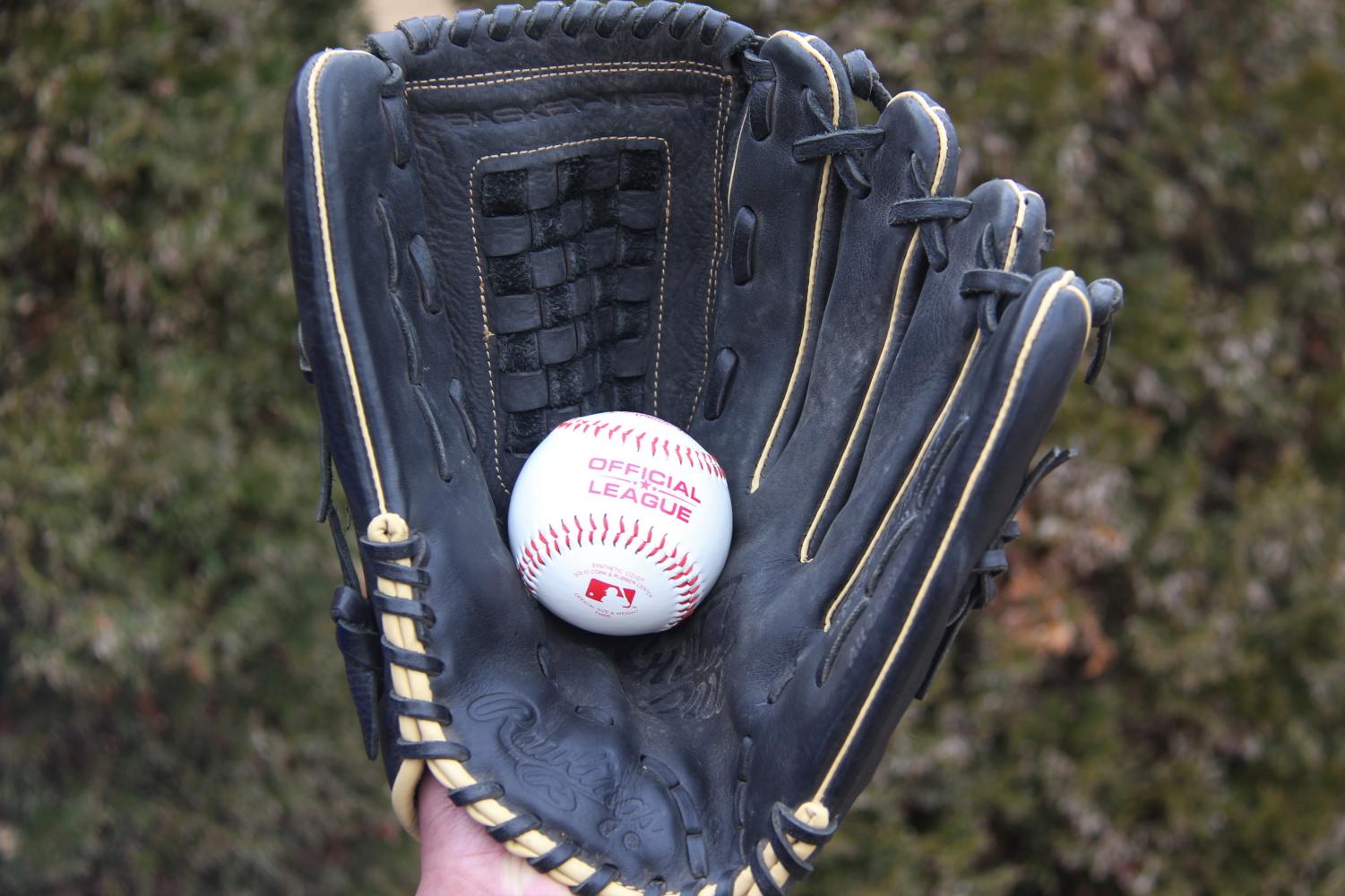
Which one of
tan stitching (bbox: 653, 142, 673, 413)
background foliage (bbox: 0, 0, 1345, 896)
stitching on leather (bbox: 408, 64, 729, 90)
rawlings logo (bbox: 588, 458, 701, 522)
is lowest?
background foliage (bbox: 0, 0, 1345, 896)

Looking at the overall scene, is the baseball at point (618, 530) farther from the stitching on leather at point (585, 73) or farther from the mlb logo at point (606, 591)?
the stitching on leather at point (585, 73)

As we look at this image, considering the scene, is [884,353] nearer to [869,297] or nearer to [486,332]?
[869,297]

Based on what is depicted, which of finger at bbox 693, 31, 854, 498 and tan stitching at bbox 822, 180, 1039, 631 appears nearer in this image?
tan stitching at bbox 822, 180, 1039, 631

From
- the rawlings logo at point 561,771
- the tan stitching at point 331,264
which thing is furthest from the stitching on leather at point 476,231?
the rawlings logo at point 561,771

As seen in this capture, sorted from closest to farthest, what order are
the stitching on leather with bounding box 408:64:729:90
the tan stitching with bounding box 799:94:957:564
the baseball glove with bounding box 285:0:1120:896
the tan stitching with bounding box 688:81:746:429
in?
the baseball glove with bounding box 285:0:1120:896 < the tan stitching with bounding box 799:94:957:564 < the stitching on leather with bounding box 408:64:729:90 < the tan stitching with bounding box 688:81:746:429

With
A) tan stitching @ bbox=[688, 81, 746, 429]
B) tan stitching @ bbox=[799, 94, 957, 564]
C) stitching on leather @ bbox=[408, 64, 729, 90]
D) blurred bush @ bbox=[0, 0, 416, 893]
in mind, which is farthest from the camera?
blurred bush @ bbox=[0, 0, 416, 893]

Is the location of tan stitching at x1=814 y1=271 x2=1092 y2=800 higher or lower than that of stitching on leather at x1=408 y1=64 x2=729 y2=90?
lower

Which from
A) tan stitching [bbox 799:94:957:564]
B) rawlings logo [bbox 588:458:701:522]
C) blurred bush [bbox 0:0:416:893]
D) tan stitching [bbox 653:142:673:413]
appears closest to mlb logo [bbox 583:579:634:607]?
rawlings logo [bbox 588:458:701:522]

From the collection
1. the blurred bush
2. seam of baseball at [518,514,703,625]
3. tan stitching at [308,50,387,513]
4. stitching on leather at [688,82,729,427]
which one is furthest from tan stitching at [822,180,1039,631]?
the blurred bush

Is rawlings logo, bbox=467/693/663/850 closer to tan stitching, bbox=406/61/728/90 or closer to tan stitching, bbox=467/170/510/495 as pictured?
tan stitching, bbox=467/170/510/495
